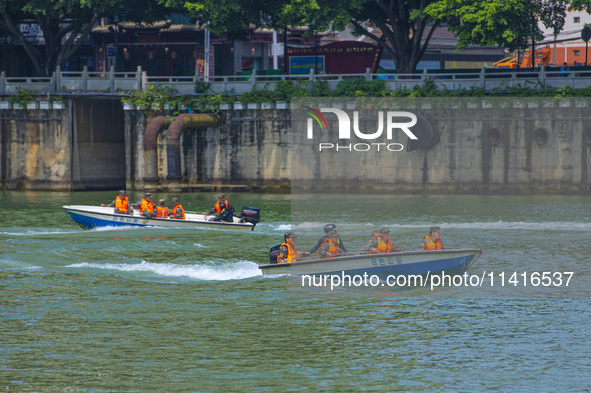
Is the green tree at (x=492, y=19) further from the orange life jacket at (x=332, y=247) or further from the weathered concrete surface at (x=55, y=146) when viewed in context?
the orange life jacket at (x=332, y=247)

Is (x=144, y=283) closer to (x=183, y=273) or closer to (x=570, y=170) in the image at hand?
(x=183, y=273)

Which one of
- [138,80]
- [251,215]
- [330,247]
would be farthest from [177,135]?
[330,247]

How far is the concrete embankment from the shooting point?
50.8 m

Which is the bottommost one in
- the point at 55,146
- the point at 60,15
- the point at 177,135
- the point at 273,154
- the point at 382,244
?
the point at 382,244

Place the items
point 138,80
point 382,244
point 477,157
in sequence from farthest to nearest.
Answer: point 138,80 → point 477,157 → point 382,244

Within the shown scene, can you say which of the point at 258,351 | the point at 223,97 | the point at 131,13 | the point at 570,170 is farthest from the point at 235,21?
the point at 258,351

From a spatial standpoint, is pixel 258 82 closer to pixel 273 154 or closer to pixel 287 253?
pixel 273 154

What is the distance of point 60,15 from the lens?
210 ft

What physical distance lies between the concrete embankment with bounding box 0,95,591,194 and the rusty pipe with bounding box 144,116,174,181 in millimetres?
82

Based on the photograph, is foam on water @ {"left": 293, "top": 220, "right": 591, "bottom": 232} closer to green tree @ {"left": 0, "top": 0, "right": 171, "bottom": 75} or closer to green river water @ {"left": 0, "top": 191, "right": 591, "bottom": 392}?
green river water @ {"left": 0, "top": 191, "right": 591, "bottom": 392}

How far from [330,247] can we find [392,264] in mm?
2068

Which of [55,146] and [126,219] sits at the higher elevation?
[55,146]

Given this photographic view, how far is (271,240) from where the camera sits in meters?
36.8

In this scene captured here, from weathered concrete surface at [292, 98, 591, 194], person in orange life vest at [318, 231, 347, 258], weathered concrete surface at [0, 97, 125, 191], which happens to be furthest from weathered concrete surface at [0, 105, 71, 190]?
person in orange life vest at [318, 231, 347, 258]
